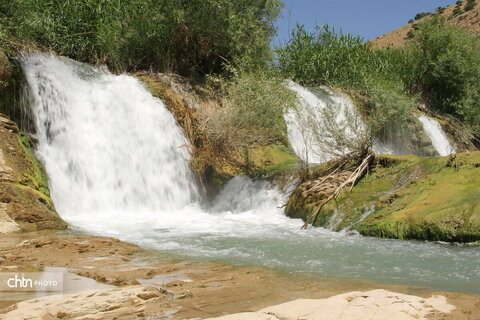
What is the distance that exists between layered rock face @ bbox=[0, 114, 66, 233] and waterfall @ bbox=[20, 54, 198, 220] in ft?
2.86

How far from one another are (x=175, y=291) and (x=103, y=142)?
8.34 meters

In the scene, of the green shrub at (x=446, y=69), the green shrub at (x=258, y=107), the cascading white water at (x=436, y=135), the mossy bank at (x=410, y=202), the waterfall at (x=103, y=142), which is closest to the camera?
the mossy bank at (x=410, y=202)

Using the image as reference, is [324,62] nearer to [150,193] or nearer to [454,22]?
[150,193]

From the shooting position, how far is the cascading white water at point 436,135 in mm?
22481

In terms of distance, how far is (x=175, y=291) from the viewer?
431 cm

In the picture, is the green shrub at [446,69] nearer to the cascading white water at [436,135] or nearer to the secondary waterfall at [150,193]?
the cascading white water at [436,135]

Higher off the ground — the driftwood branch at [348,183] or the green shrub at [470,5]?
the green shrub at [470,5]

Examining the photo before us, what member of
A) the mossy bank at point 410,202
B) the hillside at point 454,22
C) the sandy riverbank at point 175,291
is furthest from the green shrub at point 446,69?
the hillside at point 454,22

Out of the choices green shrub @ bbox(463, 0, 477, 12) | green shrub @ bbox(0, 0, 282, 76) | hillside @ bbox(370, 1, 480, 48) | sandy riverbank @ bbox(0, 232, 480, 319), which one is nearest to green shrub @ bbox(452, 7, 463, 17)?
hillside @ bbox(370, 1, 480, 48)

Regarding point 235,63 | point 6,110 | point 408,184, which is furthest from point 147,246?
point 235,63

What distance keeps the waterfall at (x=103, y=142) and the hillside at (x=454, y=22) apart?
47.7m

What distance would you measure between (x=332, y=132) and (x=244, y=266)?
6.19 metres

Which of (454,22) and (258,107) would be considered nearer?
(258,107)

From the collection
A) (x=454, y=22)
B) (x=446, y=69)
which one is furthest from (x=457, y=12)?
(x=446, y=69)
